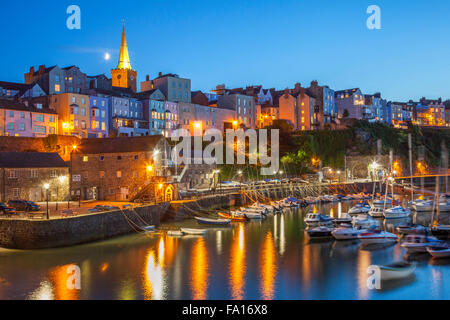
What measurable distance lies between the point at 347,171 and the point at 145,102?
3879 cm

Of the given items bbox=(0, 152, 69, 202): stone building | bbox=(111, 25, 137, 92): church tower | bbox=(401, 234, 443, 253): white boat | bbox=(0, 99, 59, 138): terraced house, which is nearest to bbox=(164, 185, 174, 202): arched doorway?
bbox=(0, 152, 69, 202): stone building

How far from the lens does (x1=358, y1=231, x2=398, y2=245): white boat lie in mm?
28825

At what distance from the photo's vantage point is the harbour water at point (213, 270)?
1972 cm

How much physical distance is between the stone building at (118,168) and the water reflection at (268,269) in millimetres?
15115

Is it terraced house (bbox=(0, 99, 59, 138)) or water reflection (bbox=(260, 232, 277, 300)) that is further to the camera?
terraced house (bbox=(0, 99, 59, 138))

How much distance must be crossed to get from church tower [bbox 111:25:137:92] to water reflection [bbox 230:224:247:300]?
65.3 meters

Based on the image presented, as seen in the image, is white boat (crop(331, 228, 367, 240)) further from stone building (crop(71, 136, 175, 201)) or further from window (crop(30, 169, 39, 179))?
window (crop(30, 169, 39, 179))

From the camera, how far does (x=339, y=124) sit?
90875mm

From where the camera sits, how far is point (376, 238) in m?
28.8

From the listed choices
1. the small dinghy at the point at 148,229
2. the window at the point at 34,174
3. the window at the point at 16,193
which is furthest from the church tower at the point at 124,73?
the small dinghy at the point at 148,229

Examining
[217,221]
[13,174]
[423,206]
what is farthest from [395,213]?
[13,174]

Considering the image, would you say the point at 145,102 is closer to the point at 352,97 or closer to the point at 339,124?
the point at 339,124

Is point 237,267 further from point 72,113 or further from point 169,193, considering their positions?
point 72,113
